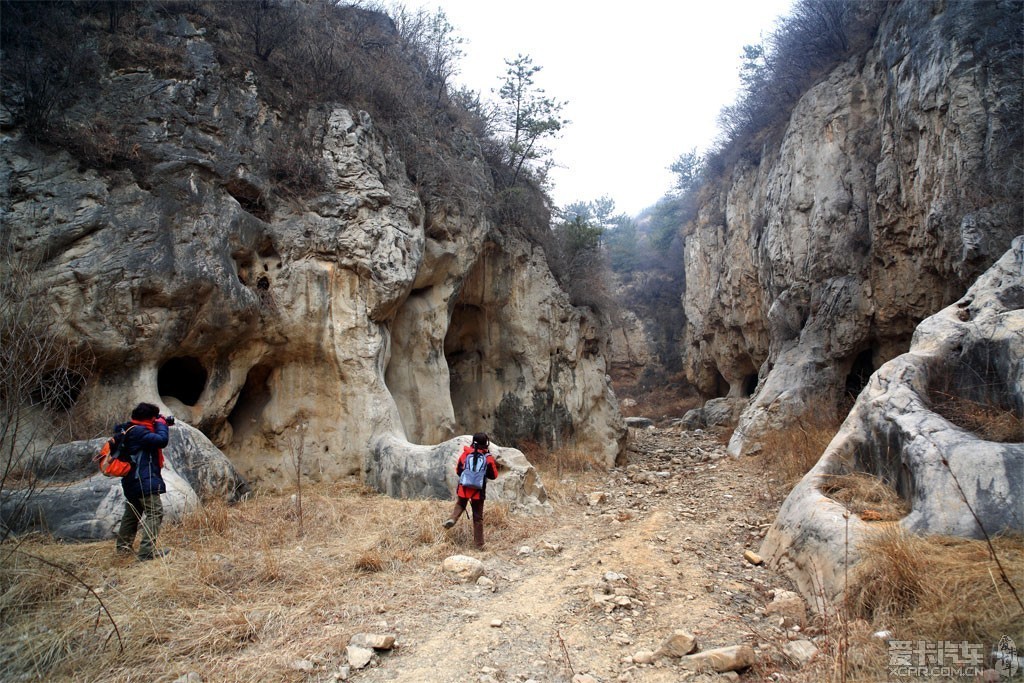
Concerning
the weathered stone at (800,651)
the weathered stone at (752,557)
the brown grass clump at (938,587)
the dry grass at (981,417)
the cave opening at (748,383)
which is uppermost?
the dry grass at (981,417)

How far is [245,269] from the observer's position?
355 inches

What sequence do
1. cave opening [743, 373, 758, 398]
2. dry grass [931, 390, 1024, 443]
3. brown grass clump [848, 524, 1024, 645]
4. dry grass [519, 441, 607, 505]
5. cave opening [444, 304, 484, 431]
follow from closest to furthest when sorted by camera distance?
brown grass clump [848, 524, 1024, 645]
dry grass [931, 390, 1024, 443]
dry grass [519, 441, 607, 505]
cave opening [444, 304, 484, 431]
cave opening [743, 373, 758, 398]

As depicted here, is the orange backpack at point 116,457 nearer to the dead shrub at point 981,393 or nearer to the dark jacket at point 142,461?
the dark jacket at point 142,461

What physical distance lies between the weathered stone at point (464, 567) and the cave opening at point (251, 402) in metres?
5.29

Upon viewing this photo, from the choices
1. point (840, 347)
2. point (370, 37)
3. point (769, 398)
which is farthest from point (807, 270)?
point (370, 37)

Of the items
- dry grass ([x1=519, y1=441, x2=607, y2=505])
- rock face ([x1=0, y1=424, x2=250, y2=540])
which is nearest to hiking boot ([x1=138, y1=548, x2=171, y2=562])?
rock face ([x1=0, y1=424, x2=250, y2=540])

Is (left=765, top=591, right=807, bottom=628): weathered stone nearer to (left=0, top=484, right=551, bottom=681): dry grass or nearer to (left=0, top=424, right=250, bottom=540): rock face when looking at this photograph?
(left=0, top=484, right=551, bottom=681): dry grass

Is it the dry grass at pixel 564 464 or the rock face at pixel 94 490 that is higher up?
the rock face at pixel 94 490

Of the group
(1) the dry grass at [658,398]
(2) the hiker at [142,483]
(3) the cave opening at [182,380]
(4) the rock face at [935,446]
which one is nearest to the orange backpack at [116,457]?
(2) the hiker at [142,483]

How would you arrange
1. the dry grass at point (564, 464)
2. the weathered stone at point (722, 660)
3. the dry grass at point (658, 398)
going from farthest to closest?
the dry grass at point (658, 398) → the dry grass at point (564, 464) → the weathered stone at point (722, 660)

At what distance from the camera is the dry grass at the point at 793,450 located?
8234 millimetres

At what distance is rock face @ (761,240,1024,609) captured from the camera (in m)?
4.16

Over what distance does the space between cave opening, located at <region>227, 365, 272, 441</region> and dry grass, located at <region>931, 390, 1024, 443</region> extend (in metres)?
8.64

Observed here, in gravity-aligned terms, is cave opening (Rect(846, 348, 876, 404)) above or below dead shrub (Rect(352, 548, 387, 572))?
above
